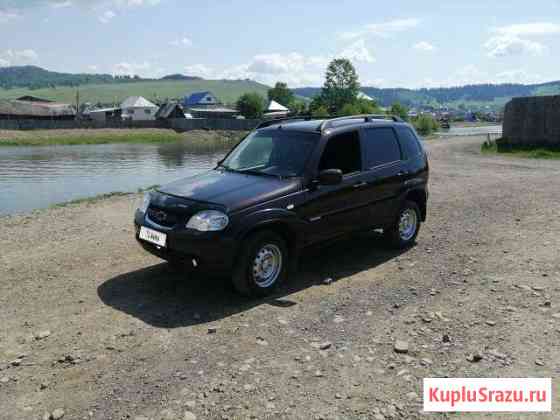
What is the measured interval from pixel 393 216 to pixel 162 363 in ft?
14.3

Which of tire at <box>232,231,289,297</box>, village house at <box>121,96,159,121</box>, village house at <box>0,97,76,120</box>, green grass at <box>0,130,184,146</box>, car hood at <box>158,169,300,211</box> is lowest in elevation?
tire at <box>232,231,289,297</box>

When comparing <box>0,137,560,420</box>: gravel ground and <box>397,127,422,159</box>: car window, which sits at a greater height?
<box>397,127,422,159</box>: car window

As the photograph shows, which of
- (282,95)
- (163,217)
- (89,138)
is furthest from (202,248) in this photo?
(282,95)

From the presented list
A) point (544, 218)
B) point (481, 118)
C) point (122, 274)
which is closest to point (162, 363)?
point (122, 274)

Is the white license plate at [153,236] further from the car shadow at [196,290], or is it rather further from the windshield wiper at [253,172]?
the windshield wiper at [253,172]

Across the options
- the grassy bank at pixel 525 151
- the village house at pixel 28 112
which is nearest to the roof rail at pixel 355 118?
the grassy bank at pixel 525 151

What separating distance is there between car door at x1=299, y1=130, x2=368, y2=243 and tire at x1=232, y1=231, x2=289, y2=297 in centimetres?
48

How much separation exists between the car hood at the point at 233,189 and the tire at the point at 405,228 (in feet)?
7.52

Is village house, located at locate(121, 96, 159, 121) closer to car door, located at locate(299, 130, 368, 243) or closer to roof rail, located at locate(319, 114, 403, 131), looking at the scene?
roof rail, located at locate(319, 114, 403, 131)

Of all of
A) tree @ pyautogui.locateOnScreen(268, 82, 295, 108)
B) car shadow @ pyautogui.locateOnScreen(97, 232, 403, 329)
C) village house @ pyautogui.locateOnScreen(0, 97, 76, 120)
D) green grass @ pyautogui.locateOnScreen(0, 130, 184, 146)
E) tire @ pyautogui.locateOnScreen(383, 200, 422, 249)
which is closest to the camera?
car shadow @ pyautogui.locateOnScreen(97, 232, 403, 329)

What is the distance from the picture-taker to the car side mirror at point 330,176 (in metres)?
6.02

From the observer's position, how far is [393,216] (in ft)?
24.4

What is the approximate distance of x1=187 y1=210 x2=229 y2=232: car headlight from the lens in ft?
17.4

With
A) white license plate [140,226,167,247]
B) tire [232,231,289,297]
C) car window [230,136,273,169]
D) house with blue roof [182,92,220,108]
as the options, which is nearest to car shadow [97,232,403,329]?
tire [232,231,289,297]
